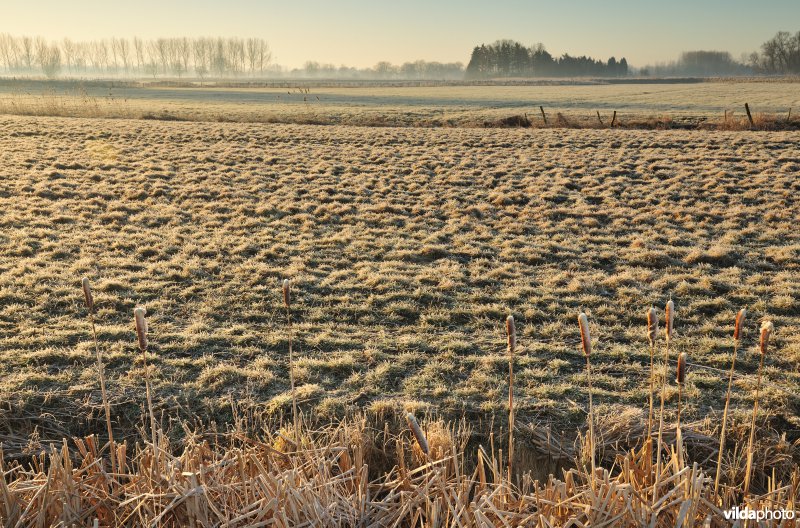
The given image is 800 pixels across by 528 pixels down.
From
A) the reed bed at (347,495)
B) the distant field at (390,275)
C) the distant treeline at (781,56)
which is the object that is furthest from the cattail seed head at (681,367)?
the distant treeline at (781,56)

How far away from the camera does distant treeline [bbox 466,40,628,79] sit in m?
152

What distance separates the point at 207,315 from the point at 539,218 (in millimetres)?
7041

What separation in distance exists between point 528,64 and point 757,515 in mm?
167317

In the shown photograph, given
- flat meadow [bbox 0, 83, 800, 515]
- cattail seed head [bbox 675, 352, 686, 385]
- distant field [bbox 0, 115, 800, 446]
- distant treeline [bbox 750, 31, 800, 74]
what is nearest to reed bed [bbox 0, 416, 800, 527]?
cattail seed head [bbox 675, 352, 686, 385]

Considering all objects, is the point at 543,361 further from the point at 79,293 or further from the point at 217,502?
the point at 79,293

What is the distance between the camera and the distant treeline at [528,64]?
498 feet

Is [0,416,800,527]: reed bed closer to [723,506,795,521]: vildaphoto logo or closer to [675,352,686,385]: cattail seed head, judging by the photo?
[723,506,795,521]: vildaphoto logo

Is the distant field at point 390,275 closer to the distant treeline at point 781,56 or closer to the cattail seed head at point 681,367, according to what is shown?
the cattail seed head at point 681,367

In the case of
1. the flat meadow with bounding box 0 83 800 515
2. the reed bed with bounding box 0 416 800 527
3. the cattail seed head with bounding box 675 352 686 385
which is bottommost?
the flat meadow with bounding box 0 83 800 515

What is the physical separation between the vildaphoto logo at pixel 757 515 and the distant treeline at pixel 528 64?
16270cm

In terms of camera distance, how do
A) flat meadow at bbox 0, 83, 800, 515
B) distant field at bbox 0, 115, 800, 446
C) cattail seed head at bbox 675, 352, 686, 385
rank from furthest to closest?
distant field at bbox 0, 115, 800, 446 → flat meadow at bbox 0, 83, 800, 515 → cattail seed head at bbox 675, 352, 686, 385

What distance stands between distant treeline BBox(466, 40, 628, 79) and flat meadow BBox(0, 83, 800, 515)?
482ft

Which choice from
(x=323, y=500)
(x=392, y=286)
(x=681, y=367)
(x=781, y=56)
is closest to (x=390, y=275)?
(x=392, y=286)

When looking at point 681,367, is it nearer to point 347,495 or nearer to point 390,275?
point 347,495
